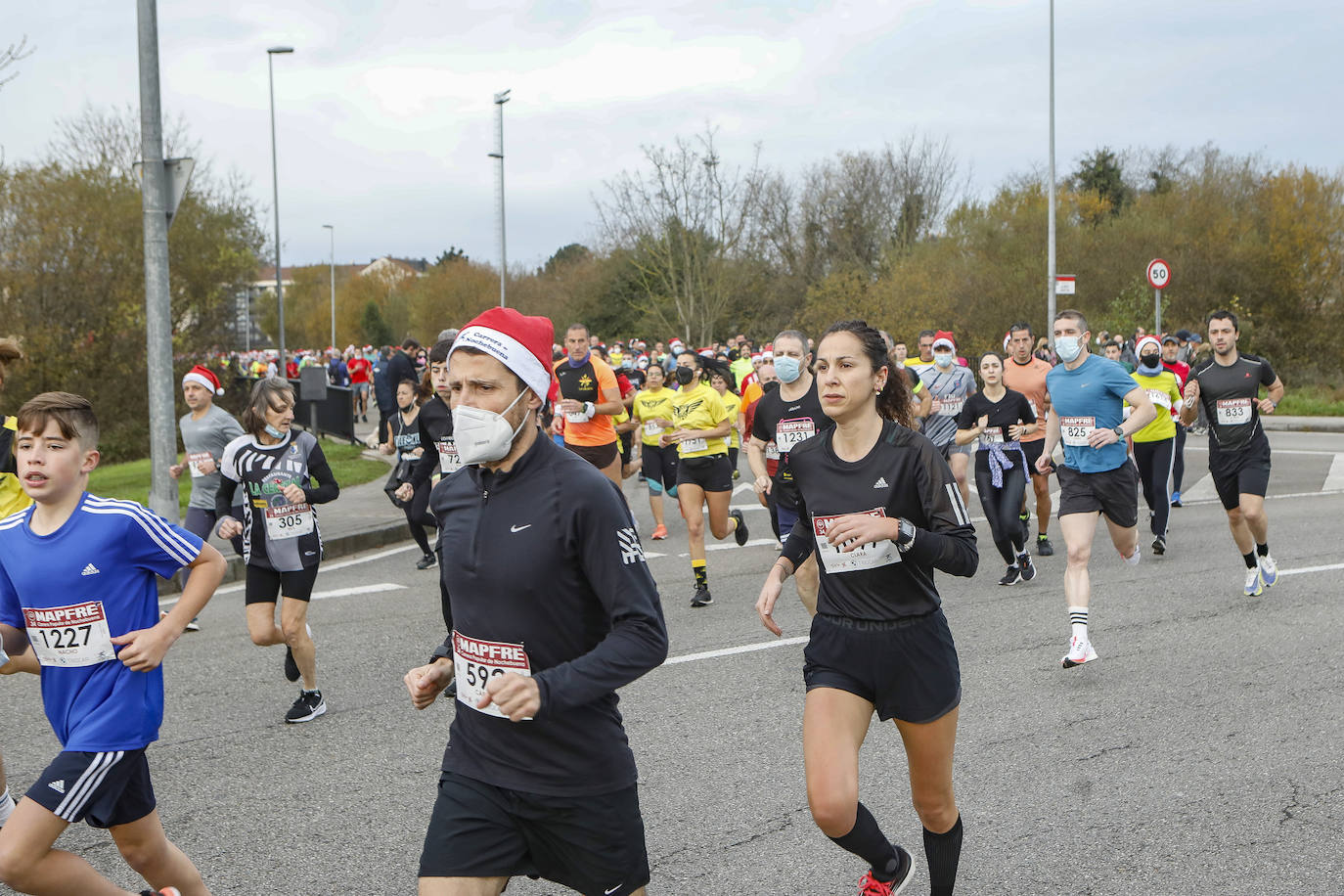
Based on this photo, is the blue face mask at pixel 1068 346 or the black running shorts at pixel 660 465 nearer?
the blue face mask at pixel 1068 346

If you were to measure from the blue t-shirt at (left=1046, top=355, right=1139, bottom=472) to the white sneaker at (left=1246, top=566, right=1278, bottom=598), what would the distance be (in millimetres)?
1980

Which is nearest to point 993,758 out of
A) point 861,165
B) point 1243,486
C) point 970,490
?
point 1243,486

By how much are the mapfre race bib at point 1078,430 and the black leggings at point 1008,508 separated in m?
1.90

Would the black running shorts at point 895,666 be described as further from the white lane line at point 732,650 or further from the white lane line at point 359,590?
the white lane line at point 359,590

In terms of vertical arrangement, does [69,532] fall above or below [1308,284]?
below

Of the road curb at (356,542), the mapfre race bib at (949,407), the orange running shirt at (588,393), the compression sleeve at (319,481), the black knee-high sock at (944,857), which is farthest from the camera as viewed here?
the mapfre race bib at (949,407)

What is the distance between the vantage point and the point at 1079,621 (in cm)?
702

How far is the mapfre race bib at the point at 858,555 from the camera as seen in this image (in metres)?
3.83

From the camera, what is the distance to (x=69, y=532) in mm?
3662

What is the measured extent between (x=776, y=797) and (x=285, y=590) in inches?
112

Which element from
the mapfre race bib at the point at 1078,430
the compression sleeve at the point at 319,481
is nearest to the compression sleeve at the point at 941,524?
the compression sleeve at the point at 319,481

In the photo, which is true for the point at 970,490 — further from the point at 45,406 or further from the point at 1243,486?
the point at 45,406

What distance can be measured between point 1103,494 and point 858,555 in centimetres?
442

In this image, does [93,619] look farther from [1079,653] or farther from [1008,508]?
[1008,508]
